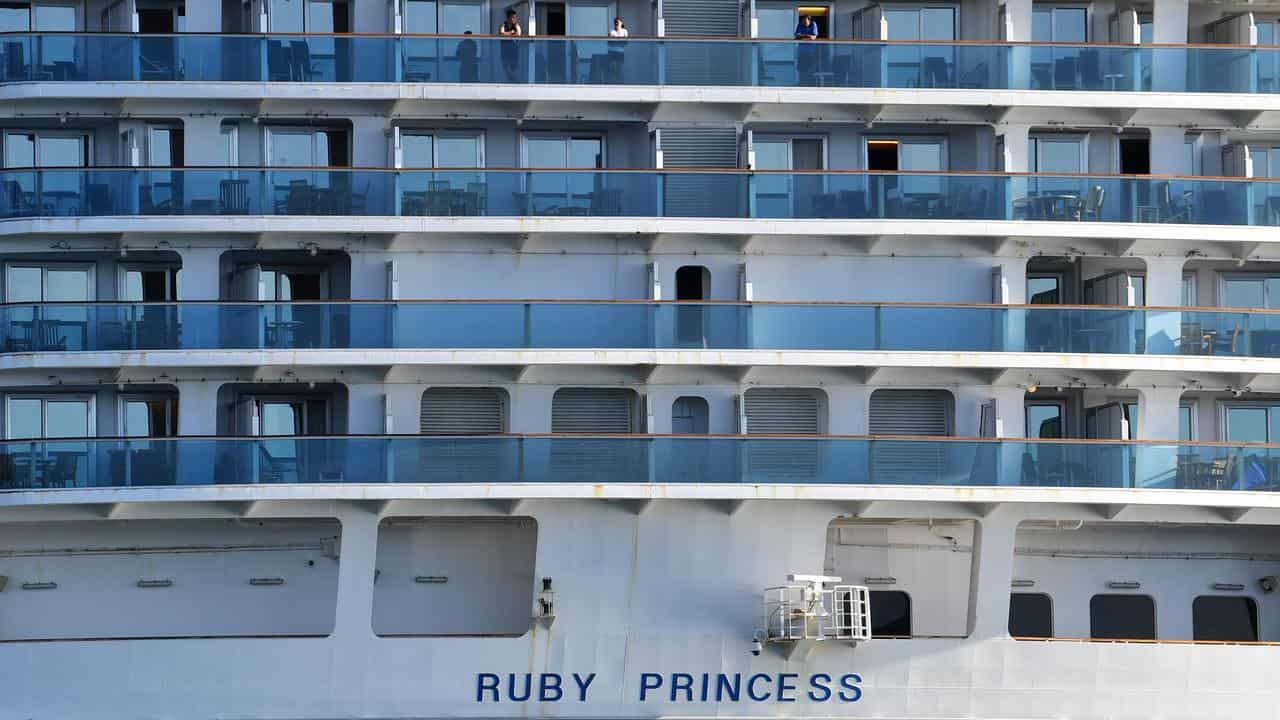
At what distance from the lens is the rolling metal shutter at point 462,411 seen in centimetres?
3806

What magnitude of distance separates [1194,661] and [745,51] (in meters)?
11.8

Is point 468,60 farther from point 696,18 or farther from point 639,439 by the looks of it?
point 639,439

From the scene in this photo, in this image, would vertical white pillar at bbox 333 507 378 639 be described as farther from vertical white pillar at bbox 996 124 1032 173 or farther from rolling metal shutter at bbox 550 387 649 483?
vertical white pillar at bbox 996 124 1032 173

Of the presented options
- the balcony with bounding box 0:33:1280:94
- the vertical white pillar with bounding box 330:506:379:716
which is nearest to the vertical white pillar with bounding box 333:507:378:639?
the vertical white pillar with bounding box 330:506:379:716

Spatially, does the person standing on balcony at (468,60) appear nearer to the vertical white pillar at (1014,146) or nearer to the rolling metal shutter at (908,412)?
the rolling metal shutter at (908,412)

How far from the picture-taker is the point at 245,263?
127 ft

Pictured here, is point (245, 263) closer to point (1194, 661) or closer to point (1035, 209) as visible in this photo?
Result: point (1035, 209)

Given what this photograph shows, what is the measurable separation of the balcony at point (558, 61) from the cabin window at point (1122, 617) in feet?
27.9

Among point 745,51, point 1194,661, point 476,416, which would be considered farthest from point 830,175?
point 1194,661

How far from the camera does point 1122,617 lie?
130ft

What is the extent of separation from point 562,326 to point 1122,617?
35.5 ft

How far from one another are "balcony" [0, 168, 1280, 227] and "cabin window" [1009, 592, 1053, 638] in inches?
255

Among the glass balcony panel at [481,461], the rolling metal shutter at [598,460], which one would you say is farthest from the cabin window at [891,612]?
the rolling metal shutter at [598,460]

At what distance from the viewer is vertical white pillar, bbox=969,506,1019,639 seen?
3666 cm
